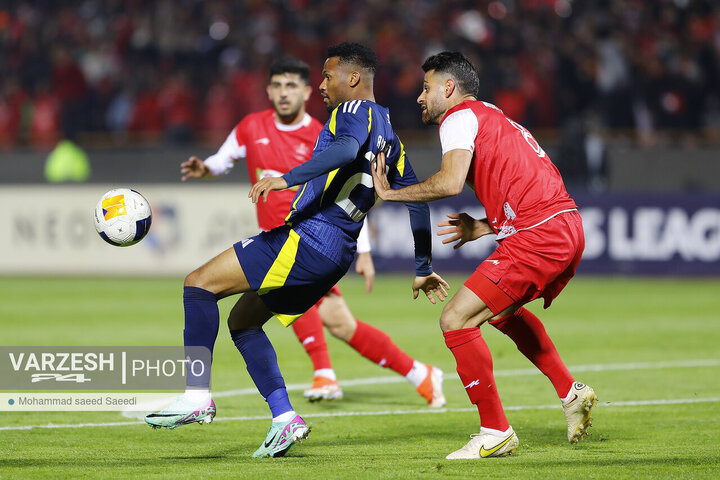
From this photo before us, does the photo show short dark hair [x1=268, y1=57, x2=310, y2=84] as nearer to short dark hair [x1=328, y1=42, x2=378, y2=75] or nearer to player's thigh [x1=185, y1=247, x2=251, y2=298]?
short dark hair [x1=328, y1=42, x2=378, y2=75]

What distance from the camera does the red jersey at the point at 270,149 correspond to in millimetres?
7891

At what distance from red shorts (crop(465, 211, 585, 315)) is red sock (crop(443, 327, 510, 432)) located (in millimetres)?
205

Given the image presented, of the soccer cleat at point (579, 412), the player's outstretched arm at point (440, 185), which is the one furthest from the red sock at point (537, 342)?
the player's outstretched arm at point (440, 185)

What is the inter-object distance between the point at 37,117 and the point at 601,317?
1276 centimetres

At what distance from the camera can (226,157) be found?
7742mm

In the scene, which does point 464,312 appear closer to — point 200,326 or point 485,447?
point 485,447

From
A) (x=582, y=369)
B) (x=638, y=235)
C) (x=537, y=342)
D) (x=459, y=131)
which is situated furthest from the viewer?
(x=638, y=235)

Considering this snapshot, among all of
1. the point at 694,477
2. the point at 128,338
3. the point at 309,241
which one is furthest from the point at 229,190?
the point at 694,477

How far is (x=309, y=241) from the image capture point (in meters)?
5.66

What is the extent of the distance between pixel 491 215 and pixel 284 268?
1.17 m

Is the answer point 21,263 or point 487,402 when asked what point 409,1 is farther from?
point 487,402

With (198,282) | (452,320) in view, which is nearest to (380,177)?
(452,320)

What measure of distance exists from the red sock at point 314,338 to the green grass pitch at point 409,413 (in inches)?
12.9

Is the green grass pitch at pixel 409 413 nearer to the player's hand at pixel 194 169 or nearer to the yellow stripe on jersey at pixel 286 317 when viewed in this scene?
the yellow stripe on jersey at pixel 286 317
